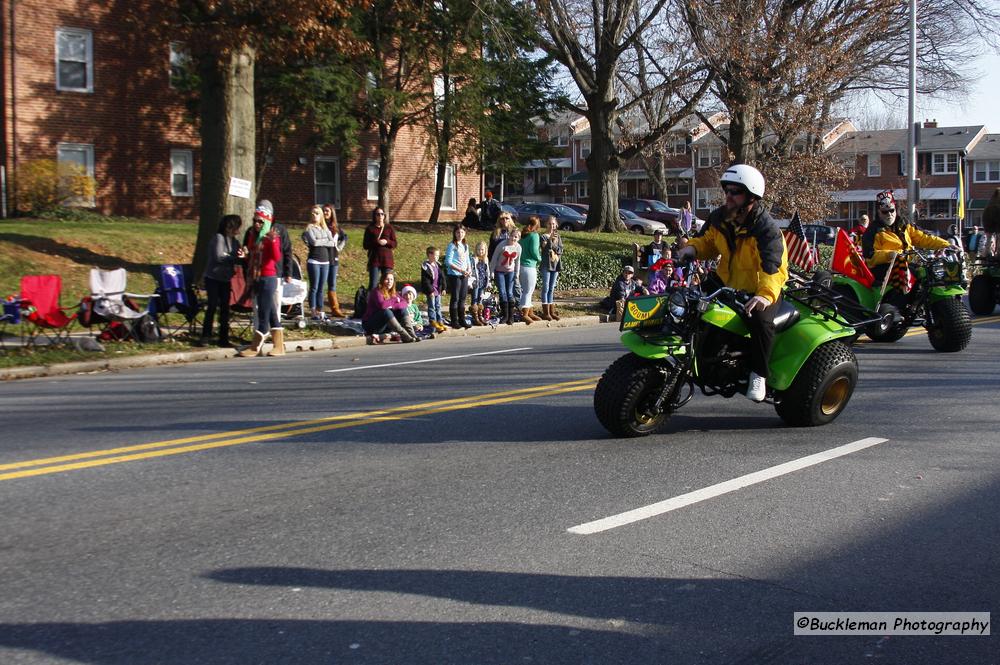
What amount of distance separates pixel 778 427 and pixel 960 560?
11.2 feet

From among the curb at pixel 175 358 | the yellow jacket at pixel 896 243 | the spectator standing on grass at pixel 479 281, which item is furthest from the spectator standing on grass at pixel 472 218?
the yellow jacket at pixel 896 243

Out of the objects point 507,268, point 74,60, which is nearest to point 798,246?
point 507,268

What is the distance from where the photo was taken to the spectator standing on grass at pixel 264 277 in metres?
15.3

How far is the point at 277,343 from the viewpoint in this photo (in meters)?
15.7

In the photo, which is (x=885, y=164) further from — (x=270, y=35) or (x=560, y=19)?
(x=270, y=35)

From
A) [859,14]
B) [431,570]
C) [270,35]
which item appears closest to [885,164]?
[859,14]

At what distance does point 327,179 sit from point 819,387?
31040mm

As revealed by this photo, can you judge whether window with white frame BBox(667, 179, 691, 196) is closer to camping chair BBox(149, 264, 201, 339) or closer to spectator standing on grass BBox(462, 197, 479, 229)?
spectator standing on grass BBox(462, 197, 479, 229)

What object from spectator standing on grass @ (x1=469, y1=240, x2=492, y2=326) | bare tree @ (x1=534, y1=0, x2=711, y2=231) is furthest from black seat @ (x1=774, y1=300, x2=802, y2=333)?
bare tree @ (x1=534, y1=0, x2=711, y2=231)

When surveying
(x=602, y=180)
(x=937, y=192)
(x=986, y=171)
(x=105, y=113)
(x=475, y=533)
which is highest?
(x=986, y=171)

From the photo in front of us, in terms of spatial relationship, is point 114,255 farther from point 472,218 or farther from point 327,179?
point 327,179

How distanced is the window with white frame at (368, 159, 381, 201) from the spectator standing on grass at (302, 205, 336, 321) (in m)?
19.9

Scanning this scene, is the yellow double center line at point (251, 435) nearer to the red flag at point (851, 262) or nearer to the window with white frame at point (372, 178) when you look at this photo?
the red flag at point (851, 262)

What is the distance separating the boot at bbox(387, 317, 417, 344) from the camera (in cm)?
1727
